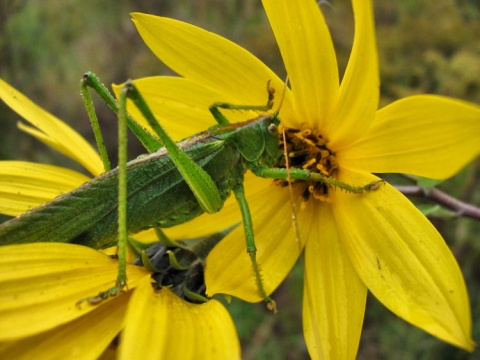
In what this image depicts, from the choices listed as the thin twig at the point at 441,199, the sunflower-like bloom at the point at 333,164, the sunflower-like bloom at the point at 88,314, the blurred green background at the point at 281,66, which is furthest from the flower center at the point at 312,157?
the blurred green background at the point at 281,66

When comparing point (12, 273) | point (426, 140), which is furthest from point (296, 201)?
point (12, 273)

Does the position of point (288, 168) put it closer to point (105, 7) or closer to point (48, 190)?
point (48, 190)

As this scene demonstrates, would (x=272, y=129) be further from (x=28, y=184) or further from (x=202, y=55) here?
(x=28, y=184)

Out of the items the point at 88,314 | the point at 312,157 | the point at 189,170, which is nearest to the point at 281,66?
the point at 312,157

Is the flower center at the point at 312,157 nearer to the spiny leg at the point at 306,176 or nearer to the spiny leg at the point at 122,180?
the spiny leg at the point at 306,176

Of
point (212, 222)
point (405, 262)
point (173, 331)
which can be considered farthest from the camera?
point (212, 222)

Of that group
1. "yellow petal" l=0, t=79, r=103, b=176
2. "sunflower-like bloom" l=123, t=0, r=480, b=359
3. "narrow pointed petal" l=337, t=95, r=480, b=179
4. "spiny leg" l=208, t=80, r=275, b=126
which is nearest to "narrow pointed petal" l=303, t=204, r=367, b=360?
"sunflower-like bloom" l=123, t=0, r=480, b=359
